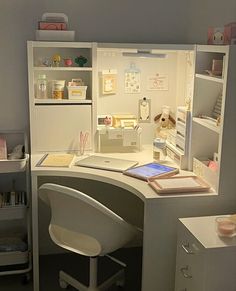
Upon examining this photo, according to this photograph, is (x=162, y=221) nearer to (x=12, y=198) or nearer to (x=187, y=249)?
(x=187, y=249)

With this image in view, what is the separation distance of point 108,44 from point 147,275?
1.37m

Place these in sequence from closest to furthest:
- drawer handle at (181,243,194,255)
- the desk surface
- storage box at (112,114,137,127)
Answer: drawer handle at (181,243,194,255)
the desk surface
storage box at (112,114,137,127)

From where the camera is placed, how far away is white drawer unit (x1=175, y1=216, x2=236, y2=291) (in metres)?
1.92

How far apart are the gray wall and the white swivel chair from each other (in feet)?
2.74

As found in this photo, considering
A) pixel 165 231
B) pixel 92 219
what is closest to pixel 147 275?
pixel 165 231

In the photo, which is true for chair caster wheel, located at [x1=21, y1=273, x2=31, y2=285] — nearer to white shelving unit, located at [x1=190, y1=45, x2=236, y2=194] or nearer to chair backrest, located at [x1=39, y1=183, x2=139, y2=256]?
chair backrest, located at [x1=39, y1=183, x2=139, y2=256]

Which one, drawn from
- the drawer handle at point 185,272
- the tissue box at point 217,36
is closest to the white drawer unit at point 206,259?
the drawer handle at point 185,272

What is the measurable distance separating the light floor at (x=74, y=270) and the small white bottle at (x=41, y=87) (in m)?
1.14

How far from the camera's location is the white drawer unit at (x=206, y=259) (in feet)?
6.30

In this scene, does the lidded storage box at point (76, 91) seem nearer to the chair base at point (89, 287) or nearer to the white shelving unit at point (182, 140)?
the white shelving unit at point (182, 140)

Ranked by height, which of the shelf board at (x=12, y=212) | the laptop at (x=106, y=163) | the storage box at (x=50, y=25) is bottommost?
the shelf board at (x=12, y=212)

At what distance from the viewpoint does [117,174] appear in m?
2.51

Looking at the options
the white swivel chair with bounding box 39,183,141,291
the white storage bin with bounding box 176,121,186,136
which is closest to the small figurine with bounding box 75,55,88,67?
the white storage bin with bounding box 176,121,186,136

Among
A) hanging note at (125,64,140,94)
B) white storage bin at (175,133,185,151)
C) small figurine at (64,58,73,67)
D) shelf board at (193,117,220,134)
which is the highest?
small figurine at (64,58,73,67)
